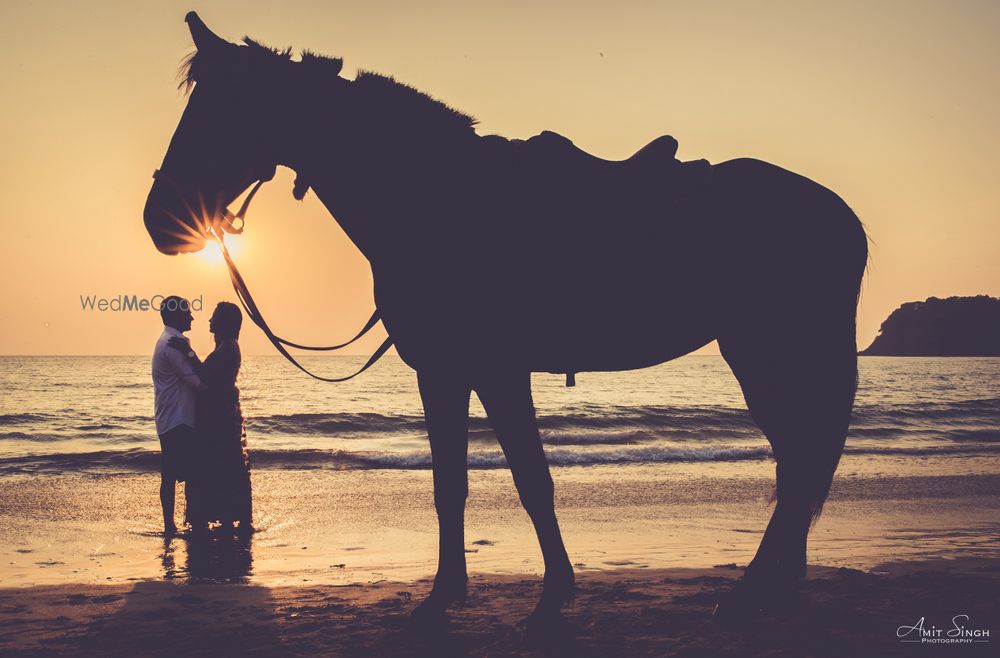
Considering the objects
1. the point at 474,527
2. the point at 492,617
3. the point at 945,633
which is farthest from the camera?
the point at 474,527

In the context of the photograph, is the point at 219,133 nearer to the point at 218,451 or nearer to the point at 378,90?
the point at 378,90

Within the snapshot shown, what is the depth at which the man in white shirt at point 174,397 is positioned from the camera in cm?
727

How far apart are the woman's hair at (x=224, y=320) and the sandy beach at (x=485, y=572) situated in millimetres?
1830

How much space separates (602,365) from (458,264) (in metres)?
0.84

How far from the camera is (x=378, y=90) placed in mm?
3812

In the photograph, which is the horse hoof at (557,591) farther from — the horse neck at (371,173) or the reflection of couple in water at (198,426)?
the reflection of couple in water at (198,426)

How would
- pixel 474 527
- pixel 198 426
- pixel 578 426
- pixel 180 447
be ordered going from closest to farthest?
pixel 180 447 → pixel 198 426 → pixel 474 527 → pixel 578 426

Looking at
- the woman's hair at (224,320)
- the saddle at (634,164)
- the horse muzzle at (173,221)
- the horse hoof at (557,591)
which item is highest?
the saddle at (634,164)

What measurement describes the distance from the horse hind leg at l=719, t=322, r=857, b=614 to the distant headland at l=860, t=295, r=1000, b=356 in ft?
385

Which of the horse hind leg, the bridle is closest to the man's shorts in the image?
the bridle

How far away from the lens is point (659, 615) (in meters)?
4.12

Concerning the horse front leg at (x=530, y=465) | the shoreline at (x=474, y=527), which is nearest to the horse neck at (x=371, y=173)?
the horse front leg at (x=530, y=465)

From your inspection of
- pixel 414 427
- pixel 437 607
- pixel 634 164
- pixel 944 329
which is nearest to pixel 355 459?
pixel 414 427

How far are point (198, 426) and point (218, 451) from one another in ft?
0.92
